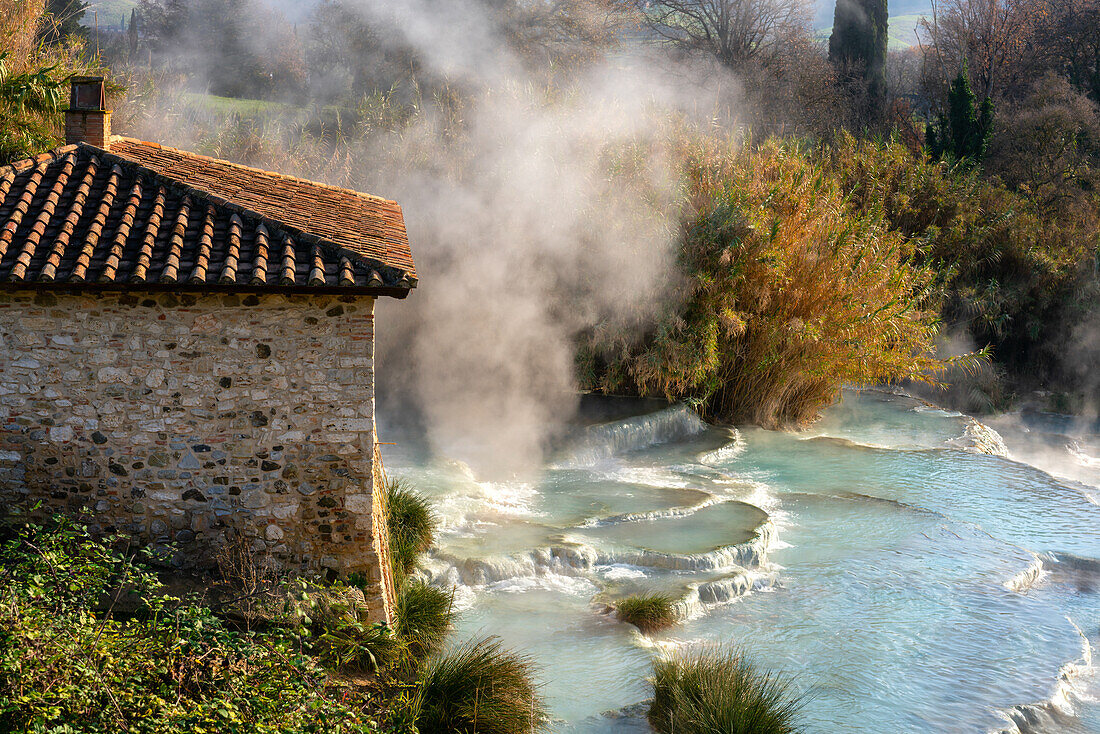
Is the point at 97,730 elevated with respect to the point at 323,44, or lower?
lower

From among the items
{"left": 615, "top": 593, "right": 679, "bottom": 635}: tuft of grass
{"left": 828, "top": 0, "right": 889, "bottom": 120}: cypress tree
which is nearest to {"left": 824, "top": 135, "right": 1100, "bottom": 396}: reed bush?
{"left": 828, "top": 0, "right": 889, "bottom": 120}: cypress tree

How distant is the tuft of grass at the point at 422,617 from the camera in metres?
6.76

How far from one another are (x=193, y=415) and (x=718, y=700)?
4.18 meters

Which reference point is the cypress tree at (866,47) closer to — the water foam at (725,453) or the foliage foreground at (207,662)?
the water foam at (725,453)

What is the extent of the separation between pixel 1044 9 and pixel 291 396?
3027cm

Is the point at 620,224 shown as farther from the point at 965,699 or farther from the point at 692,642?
the point at 965,699

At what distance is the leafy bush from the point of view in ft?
15.0

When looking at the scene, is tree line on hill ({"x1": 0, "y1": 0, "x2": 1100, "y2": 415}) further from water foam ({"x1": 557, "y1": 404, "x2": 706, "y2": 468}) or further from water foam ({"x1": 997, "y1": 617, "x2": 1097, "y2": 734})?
water foam ({"x1": 997, "y1": 617, "x2": 1097, "y2": 734})

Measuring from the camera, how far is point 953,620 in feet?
25.3

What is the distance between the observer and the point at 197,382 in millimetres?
6242

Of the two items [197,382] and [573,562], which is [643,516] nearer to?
[573,562]

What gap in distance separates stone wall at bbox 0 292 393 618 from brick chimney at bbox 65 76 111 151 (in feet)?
6.74

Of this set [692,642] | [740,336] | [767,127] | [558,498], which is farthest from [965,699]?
[767,127]

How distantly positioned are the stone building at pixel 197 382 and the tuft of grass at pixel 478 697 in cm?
95
